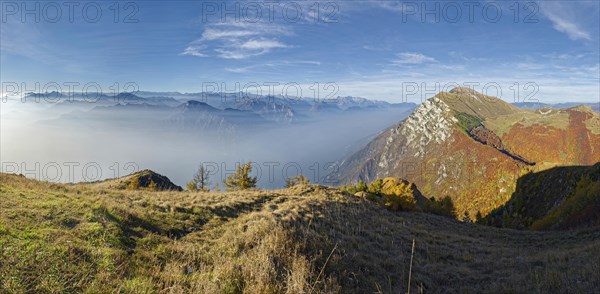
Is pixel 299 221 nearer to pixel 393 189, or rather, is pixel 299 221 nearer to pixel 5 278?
pixel 5 278

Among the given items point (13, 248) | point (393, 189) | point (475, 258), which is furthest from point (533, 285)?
point (393, 189)

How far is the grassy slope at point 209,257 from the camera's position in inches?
283

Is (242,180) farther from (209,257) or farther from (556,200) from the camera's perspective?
(556,200)

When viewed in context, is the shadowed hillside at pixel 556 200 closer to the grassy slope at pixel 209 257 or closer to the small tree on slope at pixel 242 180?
the grassy slope at pixel 209 257

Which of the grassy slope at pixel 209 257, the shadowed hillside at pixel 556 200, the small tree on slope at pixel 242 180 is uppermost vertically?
the grassy slope at pixel 209 257

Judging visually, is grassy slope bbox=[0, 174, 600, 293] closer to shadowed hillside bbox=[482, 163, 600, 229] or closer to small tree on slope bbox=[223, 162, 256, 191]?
shadowed hillside bbox=[482, 163, 600, 229]

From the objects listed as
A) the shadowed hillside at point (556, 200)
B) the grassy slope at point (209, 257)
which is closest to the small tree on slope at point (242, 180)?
the grassy slope at point (209, 257)

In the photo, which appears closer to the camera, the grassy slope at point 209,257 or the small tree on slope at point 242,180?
the grassy slope at point 209,257

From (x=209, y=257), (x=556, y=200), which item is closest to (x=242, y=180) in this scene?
(x=209, y=257)

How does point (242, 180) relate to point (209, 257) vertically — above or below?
below

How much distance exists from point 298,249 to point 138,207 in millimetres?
10210

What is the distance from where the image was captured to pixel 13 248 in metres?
7.84

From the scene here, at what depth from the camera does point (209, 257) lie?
30.7 ft

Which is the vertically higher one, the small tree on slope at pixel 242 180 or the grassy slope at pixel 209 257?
the grassy slope at pixel 209 257
